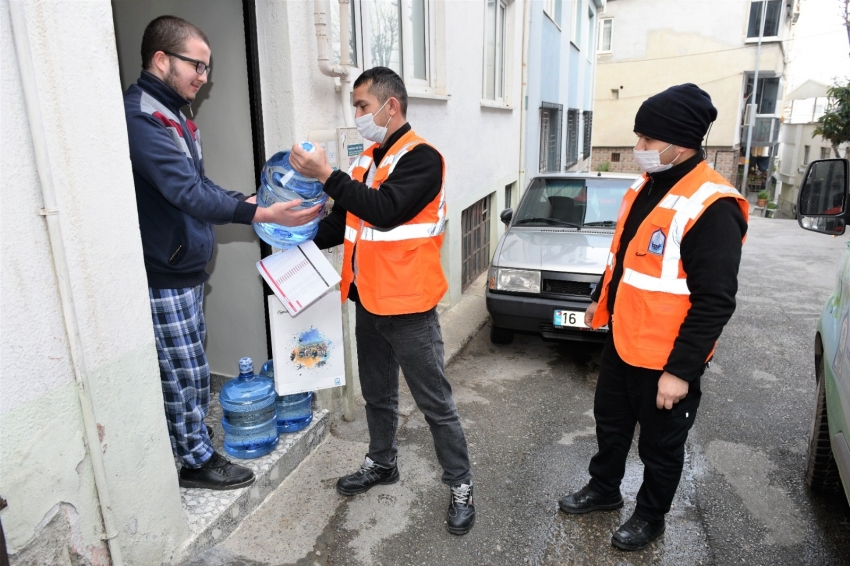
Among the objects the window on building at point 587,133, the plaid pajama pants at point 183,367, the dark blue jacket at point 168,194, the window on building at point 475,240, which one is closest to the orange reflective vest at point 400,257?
the dark blue jacket at point 168,194

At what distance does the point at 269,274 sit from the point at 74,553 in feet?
4.33

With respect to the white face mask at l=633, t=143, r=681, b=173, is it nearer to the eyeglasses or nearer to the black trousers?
the black trousers

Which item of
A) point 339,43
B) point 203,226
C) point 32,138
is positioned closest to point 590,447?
point 203,226

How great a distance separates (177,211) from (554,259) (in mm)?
3287

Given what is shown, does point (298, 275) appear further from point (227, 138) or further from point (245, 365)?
point (227, 138)

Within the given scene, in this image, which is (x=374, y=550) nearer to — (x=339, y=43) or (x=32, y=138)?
(x=32, y=138)

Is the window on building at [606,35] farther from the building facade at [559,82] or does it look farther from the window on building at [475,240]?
the window on building at [475,240]

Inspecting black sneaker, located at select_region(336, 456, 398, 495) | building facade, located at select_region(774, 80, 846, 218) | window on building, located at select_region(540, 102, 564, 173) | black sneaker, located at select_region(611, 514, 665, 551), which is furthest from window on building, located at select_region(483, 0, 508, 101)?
building facade, located at select_region(774, 80, 846, 218)

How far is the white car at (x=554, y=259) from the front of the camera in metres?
4.70

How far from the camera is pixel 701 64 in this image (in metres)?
26.4

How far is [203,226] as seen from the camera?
2576 millimetres

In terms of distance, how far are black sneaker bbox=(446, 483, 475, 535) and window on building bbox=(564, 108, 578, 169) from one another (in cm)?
1386

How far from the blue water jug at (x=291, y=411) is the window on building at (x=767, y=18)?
30068 mm

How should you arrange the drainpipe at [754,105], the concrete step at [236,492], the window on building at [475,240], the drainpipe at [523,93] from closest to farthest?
the concrete step at [236,492], the window on building at [475,240], the drainpipe at [523,93], the drainpipe at [754,105]
